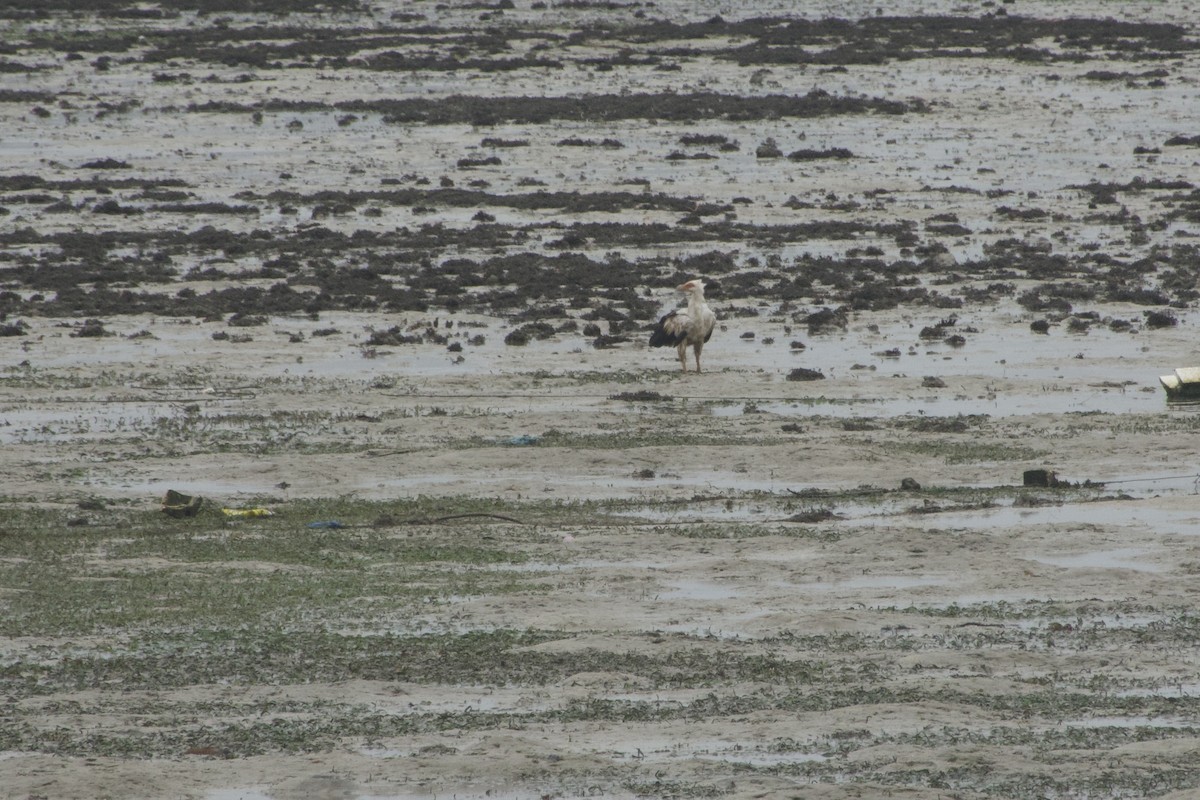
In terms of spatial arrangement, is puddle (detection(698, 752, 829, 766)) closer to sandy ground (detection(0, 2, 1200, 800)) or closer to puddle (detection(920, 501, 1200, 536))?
sandy ground (detection(0, 2, 1200, 800))

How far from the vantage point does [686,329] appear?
20.9 m

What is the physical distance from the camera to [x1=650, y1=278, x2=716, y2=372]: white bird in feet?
68.4

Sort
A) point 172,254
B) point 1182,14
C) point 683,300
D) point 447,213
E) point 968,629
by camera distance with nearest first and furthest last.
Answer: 1. point 968,629
2. point 683,300
3. point 172,254
4. point 447,213
5. point 1182,14

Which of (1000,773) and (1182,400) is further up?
(1000,773)

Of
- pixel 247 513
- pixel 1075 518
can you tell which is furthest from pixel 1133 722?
pixel 247 513

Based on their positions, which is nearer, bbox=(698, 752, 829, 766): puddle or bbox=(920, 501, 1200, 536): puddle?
bbox=(698, 752, 829, 766): puddle

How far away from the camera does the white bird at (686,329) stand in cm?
2084

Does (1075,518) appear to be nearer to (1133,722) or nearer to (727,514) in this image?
(727,514)

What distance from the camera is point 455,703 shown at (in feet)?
29.7

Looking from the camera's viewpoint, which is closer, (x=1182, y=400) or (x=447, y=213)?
(x=1182, y=400)

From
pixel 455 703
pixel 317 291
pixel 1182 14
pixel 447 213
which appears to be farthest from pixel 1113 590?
pixel 1182 14

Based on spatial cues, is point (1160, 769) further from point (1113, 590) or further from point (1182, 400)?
point (1182, 400)

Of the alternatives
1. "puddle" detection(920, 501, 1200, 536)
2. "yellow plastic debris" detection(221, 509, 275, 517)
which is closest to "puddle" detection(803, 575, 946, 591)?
"puddle" detection(920, 501, 1200, 536)

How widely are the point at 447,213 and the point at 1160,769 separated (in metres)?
26.7
